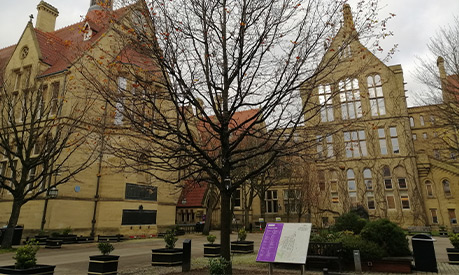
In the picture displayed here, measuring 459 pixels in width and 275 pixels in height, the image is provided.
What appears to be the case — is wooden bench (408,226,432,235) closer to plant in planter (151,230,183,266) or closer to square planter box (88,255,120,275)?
plant in planter (151,230,183,266)

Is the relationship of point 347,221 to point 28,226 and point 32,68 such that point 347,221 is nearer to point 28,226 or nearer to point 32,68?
point 28,226

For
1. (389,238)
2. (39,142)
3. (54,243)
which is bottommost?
(54,243)

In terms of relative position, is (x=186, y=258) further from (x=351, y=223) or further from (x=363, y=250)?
(x=351, y=223)

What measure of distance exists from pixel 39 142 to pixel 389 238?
25.6 m

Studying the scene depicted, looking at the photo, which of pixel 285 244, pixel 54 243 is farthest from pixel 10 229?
pixel 285 244

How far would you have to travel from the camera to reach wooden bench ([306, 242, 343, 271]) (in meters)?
10.9

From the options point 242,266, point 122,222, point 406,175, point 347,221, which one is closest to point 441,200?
point 406,175

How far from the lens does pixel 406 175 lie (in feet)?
113

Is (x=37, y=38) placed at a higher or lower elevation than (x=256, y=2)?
higher

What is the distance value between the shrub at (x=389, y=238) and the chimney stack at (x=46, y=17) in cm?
3814

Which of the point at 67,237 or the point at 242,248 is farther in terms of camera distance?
the point at 67,237

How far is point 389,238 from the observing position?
1118 centimetres

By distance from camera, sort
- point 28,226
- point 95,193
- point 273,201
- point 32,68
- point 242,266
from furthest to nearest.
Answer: point 273,201 → point 32,68 → point 95,193 → point 28,226 → point 242,266

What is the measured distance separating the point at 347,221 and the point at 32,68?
27.8 meters
